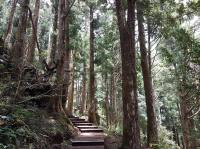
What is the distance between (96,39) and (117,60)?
3011 mm

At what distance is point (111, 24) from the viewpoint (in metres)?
19.5

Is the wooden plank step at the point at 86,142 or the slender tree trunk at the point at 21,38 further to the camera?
the slender tree trunk at the point at 21,38

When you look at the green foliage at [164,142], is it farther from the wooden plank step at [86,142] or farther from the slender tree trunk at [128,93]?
the slender tree trunk at [128,93]

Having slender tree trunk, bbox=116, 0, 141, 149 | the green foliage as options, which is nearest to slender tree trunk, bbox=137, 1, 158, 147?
the green foliage

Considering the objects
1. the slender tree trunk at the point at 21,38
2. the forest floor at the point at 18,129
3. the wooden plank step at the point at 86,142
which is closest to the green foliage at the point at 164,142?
the wooden plank step at the point at 86,142

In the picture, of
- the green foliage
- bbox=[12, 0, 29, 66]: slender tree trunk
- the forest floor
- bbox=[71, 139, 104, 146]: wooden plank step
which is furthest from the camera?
bbox=[12, 0, 29, 66]: slender tree trunk

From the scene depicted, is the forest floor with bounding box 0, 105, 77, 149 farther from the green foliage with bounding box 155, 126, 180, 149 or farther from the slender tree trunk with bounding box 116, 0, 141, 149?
the green foliage with bounding box 155, 126, 180, 149

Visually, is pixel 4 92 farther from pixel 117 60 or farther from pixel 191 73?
pixel 117 60

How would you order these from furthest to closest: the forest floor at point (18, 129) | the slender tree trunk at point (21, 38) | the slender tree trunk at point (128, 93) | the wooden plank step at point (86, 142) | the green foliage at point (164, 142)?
1. the slender tree trunk at point (21, 38)
2. the green foliage at point (164, 142)
3. the wooden plank step at point (86, 142)
4. the slender tree trunk at point (128, 93)
5. the forest floor at point (18, 129)

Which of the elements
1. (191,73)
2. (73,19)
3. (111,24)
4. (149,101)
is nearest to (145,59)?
(149,101)

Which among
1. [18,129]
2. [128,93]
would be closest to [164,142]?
[128,93]

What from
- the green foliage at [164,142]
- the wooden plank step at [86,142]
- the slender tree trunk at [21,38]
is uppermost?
the slender tree trunk at [21,38]

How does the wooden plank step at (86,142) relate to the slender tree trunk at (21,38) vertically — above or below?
below

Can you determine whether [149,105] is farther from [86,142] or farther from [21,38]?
[21,38]
